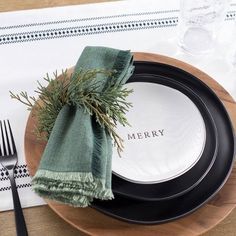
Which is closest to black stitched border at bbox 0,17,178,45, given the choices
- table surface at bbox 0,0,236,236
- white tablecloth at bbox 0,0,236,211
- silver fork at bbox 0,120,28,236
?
white tablecloth at bbox 0,0,236,211

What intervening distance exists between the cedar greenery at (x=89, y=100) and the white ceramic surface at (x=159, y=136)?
0.09 ft

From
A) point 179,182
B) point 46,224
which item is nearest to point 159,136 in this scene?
point 179,182

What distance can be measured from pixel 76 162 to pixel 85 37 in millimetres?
370

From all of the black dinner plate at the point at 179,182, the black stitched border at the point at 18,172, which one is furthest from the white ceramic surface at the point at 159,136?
the black stitched border at the point at 18,172

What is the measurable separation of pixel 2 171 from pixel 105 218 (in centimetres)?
18

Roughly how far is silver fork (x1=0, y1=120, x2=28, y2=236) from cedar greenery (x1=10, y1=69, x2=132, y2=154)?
0.22 ft

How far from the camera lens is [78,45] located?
798 millimetres

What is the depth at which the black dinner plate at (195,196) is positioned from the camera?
540 mm

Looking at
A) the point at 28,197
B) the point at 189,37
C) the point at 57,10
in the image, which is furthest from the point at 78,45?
the point at 28,197

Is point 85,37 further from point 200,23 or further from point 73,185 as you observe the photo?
point 73,185

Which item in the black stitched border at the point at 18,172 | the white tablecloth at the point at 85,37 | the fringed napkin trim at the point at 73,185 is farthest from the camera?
the white tablecloth at the point at 85,37

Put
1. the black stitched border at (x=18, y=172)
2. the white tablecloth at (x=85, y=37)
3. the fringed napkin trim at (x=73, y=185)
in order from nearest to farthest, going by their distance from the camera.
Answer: the fringed napkin trim at (x=73, y=185) → the black stitched border at (x=18, y=172) → the white tablecloth at (x=85, y=37)

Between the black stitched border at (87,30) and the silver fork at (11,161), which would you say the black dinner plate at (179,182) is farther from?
the black stitched border at (87,30)

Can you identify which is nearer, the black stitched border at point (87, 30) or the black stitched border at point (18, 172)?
the black stitched border at point (18, 172)
